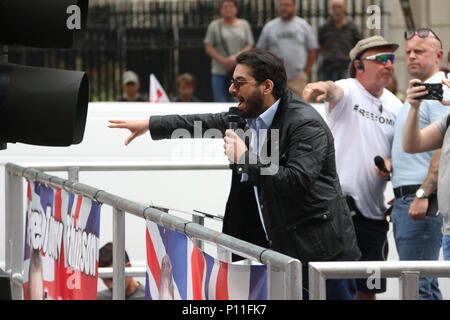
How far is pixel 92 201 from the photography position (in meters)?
5.15

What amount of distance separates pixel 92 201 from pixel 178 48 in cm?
1199

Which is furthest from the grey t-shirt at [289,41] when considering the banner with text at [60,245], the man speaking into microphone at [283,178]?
the man speaking into microphone at [283,178]

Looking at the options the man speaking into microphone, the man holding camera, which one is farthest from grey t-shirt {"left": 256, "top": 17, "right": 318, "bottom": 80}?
the man speaking into microphone

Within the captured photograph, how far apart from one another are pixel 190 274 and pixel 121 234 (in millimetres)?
919

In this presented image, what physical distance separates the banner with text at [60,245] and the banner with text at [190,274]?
69cm

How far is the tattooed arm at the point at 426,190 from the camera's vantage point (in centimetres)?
619

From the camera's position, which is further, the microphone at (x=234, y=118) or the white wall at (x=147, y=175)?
the white wall at (x=147, y=175)

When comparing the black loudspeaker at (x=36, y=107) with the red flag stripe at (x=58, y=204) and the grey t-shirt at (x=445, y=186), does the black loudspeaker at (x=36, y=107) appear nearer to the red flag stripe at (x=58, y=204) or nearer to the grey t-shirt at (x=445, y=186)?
the red flag stripe at (x=58, y=204)

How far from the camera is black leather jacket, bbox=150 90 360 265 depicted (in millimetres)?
5004

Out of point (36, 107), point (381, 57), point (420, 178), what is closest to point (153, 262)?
point (36, 107)

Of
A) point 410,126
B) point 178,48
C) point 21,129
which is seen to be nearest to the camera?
point 21,129

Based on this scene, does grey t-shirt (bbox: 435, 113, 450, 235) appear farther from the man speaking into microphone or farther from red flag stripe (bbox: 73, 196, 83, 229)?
red flag stripe (bbox: 73, 196, 83, 229)

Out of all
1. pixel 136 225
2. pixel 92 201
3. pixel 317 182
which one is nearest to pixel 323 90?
pixel 317 182
